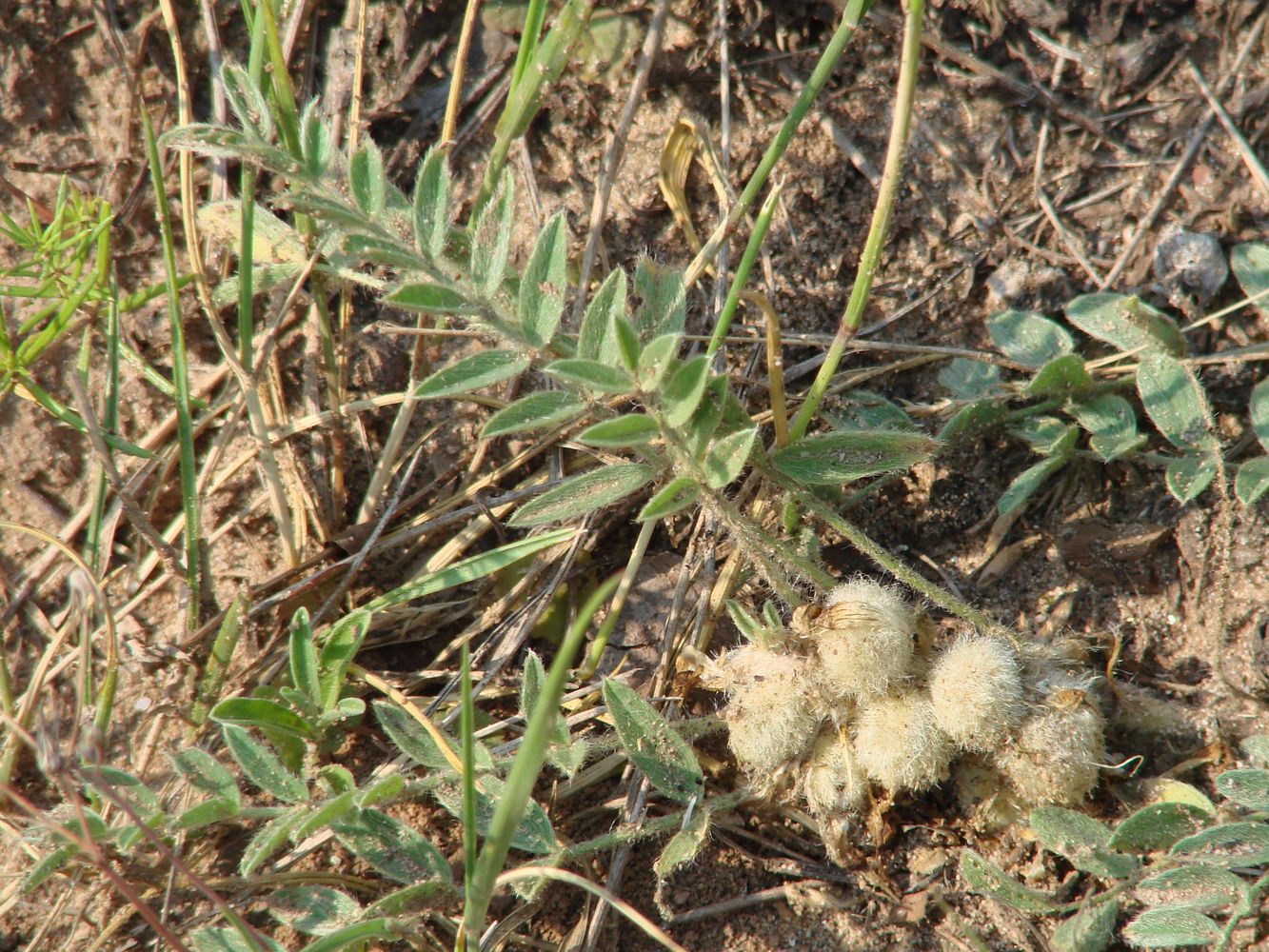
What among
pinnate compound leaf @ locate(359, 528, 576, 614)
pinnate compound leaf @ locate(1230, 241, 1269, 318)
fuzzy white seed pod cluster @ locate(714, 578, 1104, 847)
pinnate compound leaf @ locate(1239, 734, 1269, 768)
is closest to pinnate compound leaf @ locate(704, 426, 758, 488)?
fuzzy white seed pod cluster @ locate(714, 578, 1104, 847)

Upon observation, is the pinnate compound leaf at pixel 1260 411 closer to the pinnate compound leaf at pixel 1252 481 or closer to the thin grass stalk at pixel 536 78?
the pinnate compound leaf at pixel 1252 481

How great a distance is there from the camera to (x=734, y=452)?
1754 millimetres

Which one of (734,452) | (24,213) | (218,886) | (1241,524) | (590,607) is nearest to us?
(590,607)

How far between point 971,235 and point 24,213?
2.64 meters

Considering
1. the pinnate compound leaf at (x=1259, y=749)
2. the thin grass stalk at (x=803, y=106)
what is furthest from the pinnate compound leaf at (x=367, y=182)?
the pinnate compound leaf at (x=1259, y=749)

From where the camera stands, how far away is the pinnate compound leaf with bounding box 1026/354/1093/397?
224 centimetres

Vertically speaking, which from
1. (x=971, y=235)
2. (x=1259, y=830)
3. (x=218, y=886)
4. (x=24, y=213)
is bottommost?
(x=1259, y=830)

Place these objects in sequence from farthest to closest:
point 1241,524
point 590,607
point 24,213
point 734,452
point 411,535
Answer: point 24,213 → point 411,535 → point 1241,524 → point 734,452 → point 590,607

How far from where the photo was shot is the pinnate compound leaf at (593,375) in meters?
1.63

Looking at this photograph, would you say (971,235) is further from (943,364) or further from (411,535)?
(411,535)

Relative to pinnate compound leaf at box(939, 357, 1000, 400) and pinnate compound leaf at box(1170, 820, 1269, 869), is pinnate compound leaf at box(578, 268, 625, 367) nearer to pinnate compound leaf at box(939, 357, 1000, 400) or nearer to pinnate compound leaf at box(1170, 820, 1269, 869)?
pinnate compound leaf at box(939, 357, 1000, 400)

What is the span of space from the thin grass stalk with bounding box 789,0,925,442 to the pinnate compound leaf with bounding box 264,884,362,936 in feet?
4.56

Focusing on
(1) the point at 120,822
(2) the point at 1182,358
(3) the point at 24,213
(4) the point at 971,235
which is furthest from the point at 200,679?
(2) the point at 1182,358

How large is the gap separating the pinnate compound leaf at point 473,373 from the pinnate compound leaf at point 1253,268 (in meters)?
1.85
